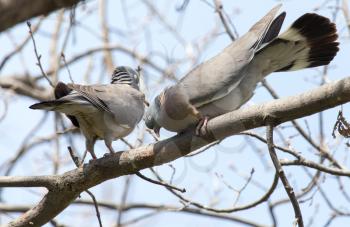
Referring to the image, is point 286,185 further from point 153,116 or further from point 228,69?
point 153,116

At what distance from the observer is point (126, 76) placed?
4.82 m

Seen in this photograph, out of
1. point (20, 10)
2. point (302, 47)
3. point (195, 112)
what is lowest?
point (20, 10)

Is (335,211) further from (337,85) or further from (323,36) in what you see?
(337,85)

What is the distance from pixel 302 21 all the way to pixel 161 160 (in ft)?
4.10

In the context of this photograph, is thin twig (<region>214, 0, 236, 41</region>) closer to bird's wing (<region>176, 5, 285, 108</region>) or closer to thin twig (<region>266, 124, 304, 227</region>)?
bird's wing (<region>176, 5, 285, 108</region>)

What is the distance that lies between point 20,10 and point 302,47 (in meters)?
2.61

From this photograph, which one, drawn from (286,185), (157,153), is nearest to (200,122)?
(157,153)

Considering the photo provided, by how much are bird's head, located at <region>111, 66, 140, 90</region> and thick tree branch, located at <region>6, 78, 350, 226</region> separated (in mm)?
1446

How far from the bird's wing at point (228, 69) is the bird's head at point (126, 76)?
3.27 ft

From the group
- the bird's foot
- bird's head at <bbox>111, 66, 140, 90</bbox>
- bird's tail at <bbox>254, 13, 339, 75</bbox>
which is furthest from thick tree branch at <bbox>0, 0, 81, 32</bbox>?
bird's head at <bbox>111, 66, 140, 90</bbox>

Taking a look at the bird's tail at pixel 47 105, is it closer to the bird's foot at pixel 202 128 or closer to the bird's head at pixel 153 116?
the bird's head at pixel 153 116

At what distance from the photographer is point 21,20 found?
145cm

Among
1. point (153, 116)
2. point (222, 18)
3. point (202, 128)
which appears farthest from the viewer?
point (222, 18)

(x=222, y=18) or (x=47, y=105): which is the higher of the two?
(x=222, y=18)
